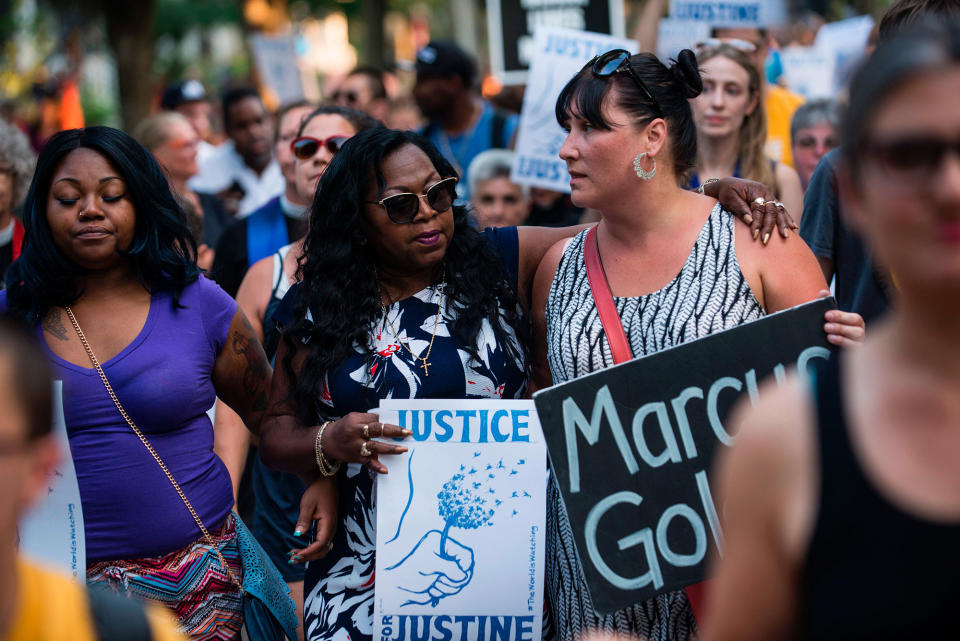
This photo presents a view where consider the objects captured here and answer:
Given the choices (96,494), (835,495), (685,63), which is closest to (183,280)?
(96,494)

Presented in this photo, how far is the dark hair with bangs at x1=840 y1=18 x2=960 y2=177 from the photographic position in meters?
1.46

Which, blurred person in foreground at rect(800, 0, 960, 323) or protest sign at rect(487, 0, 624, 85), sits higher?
protest sign at rect(487, 0, 624, 85)

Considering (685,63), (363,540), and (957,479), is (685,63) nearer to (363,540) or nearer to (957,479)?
(363,540)

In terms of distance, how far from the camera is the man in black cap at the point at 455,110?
7.86 meters

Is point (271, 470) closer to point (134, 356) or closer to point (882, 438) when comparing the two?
point (134, 356)

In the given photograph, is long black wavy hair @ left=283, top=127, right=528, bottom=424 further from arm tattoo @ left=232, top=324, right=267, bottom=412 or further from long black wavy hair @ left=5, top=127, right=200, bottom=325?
long black wavy hair @ left=5, top=127, right=200, bottom=325

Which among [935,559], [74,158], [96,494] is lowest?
[96,494]

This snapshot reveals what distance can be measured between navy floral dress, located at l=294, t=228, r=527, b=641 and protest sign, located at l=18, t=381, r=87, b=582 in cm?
71

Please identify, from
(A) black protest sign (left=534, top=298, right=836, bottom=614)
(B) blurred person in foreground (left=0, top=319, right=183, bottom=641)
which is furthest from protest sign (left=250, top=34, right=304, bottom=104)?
(B) blurred person in foreground (left=0, top=319, right=183, bottom=641)

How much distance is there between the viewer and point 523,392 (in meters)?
3.54

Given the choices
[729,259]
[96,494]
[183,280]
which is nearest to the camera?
[729,259]

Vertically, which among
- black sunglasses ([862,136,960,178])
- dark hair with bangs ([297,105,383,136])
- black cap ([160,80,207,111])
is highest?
black cap ([160,80,207,111])

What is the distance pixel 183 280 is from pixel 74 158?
1.61 feet

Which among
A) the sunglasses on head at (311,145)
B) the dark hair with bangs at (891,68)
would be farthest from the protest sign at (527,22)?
the dark hair with bangs at (891,68)
